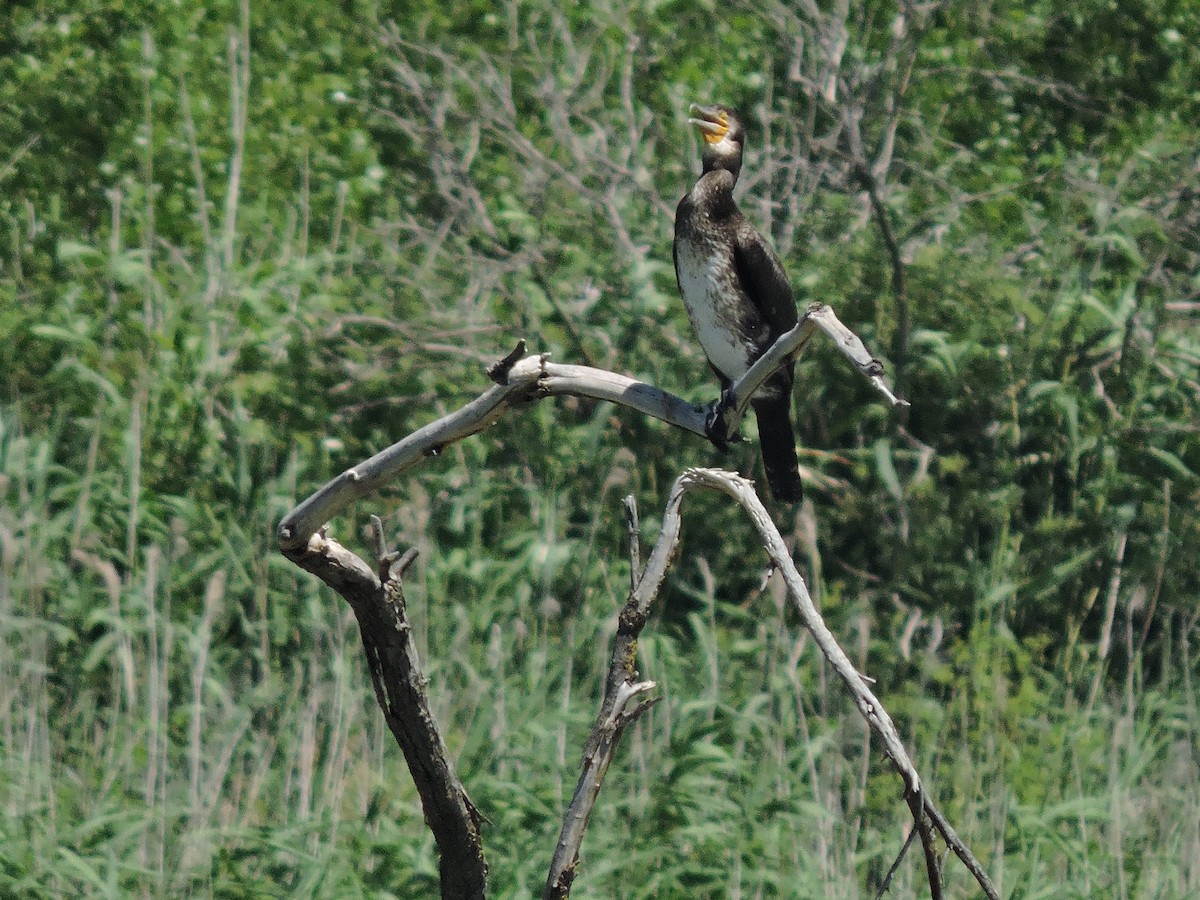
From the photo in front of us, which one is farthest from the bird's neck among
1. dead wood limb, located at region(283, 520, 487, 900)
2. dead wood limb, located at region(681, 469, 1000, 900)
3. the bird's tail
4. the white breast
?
dead wood limb, located at region(681, 469, 1000, 900)

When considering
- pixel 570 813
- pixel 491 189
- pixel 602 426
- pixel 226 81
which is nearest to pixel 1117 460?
pixel 602 426

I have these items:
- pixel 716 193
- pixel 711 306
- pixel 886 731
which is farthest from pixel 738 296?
pixel 886 731

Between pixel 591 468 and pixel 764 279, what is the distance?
5.12ft

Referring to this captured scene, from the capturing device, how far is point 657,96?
264 inches

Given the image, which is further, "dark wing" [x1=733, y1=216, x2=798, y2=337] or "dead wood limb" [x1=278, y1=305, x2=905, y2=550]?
"dark wing" [x1=733, y1=216, x2=798, y2=337]

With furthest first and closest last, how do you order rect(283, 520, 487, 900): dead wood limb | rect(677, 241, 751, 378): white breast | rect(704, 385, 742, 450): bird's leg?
rect(677, 241, 751, 378): white breast → rect(704, 385, 742, 450): bird's leg → rect(283, 520, 487, 900): dead wood limb

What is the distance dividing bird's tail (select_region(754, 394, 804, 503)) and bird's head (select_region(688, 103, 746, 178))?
59cm

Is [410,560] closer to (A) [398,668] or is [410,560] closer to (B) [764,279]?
(A) [398,668]

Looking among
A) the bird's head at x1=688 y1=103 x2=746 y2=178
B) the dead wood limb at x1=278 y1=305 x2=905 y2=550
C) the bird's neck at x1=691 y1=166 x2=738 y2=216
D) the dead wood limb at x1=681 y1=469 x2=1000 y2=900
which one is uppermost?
the bird's head at x1=688 y1=103 x2=746 y2=178

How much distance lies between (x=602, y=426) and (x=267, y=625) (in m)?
1.17

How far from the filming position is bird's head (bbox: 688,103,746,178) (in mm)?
4109

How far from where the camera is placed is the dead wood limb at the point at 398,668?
228 cm

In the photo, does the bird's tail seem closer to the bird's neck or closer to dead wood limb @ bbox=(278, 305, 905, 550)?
the bird's neck

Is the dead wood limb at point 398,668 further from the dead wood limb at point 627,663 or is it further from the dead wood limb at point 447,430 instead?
the dead wood limb at point 627,663
